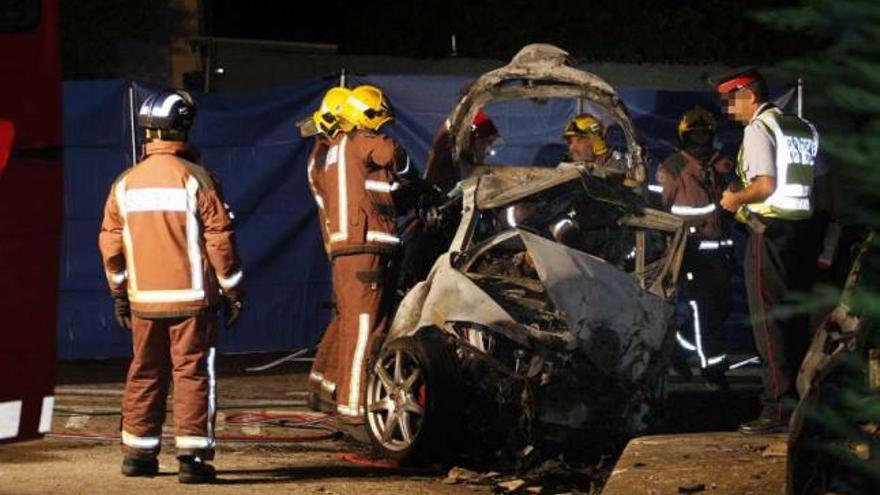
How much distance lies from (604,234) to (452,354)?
6.00 feet

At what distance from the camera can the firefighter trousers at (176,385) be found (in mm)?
8508

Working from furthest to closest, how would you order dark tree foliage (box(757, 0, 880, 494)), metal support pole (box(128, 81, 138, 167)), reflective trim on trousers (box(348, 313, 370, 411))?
1. metal support pole (box(128, 81, 138, 167))
2. reflective trim on trousers (box(348, 313, 370, 411))
3. dark tree foliage (box(757, 0, 880, 494))

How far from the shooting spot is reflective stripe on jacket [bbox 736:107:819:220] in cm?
902

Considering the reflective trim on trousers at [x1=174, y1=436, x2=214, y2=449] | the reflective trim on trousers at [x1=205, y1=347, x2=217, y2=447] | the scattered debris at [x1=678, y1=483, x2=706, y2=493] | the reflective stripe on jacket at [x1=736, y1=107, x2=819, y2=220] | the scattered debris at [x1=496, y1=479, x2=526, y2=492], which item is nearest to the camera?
the scattered debris at [x1=678, y1=483, x2=706, y2=493]

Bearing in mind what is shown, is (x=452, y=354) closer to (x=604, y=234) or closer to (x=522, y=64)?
(x=604, y=234)

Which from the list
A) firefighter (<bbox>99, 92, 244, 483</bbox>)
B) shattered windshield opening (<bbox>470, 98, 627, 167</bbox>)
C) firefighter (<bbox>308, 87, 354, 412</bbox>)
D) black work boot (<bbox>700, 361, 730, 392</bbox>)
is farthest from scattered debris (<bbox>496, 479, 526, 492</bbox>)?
shattered windshield opening (<bbox>470, 98, 627, 167</bbox>)

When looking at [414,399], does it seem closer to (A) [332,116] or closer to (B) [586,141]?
(A) [332,116]

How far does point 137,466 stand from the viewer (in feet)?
28.3

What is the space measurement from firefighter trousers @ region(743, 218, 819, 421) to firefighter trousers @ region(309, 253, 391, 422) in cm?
234

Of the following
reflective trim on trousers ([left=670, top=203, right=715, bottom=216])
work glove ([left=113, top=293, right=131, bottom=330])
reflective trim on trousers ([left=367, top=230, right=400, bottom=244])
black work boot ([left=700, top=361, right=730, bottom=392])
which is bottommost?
black work boot ([left=700, top=361, right=730, bottom=392])

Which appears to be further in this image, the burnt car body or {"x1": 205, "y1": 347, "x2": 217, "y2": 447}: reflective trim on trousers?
the burnt car body

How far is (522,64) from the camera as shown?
1109 centimetres

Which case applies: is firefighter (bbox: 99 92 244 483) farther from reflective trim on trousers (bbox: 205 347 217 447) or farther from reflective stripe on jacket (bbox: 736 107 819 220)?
reflective stripe on jacket (bbox: 736 107 819 220)

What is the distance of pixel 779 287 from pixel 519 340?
4.61 ft
